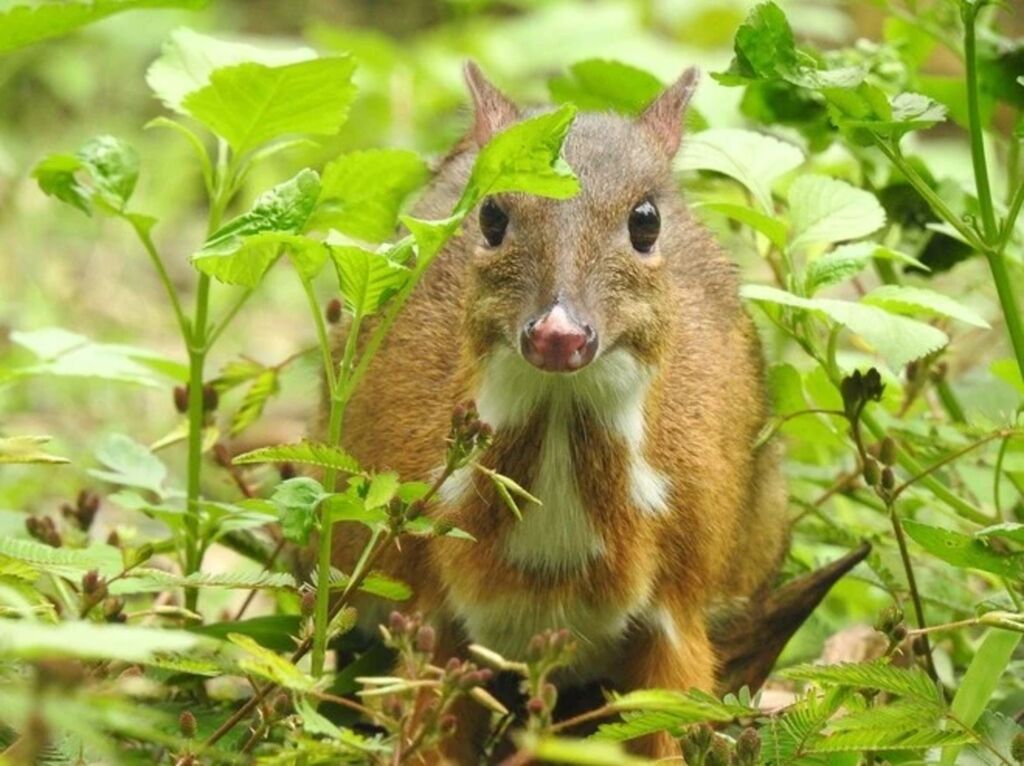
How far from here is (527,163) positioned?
Answer: 12.3ft

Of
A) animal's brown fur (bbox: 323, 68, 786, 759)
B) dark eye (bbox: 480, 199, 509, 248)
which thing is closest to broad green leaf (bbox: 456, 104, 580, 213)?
animal's brown fur (bbox: 323, 68, 786, 759)

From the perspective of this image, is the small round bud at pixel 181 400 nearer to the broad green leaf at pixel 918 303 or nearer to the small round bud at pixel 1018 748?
the broad green leaf at pixel 918 303

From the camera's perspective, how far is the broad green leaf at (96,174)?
15.9ft

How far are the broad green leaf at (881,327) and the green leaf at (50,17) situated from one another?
1666 mm

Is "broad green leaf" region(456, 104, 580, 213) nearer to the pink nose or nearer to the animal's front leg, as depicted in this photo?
the pink nose

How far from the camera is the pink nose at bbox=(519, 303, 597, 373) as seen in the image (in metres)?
4.14

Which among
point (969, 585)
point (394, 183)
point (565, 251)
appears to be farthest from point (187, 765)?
point (969, 585)

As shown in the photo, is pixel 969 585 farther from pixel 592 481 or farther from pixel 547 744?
pixel 547 744

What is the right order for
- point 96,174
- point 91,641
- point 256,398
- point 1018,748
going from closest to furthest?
point 91,641 → point 1018,748 → point 96,174 → point 256,398

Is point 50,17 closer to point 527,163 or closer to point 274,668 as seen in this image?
point 527,163

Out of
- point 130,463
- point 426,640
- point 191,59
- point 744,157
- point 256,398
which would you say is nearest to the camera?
point 426,640

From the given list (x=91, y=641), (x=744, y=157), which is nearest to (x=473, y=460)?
(x=744, y=157)

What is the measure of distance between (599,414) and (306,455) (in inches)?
39.9

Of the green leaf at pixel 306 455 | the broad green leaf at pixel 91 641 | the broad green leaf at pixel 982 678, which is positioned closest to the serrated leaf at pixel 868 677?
the broad green leaf at pixel 982 678
